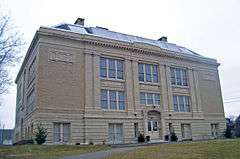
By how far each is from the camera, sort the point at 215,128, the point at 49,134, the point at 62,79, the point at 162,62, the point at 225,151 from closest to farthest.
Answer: the point at 225,151 → the point at 49,134 → the point at 62,79 → the point at 162,62 → the point at 215,128

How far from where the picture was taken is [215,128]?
Answer: 43.8 meters

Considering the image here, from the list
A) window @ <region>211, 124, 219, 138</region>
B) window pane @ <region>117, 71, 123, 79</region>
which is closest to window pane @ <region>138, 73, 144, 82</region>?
window pane @ <region>117, 71, 123, 79</region>

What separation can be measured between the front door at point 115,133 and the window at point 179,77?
1107 cm

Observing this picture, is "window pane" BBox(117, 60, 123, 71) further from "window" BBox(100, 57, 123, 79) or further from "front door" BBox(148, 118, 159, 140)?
Result: "front door" BBox(148, 118, 159, 140)

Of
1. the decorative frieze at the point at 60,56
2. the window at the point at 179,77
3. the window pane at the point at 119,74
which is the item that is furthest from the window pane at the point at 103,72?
the window at the point at 179,77

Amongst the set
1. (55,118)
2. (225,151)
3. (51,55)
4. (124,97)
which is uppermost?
(51,55)

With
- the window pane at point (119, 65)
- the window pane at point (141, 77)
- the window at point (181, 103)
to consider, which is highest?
the window pane at point (119, 65)

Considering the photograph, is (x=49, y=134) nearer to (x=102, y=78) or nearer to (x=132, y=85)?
(x=102, y=78)

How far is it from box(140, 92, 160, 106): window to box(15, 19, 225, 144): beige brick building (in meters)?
0.12

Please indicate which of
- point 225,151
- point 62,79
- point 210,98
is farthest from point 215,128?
point 225,151

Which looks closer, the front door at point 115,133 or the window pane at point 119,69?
the front door at point 115,133

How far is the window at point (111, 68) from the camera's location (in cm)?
3544

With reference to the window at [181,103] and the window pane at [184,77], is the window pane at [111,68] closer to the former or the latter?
the window at [181,103]

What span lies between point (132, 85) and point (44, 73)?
10.8 meters
